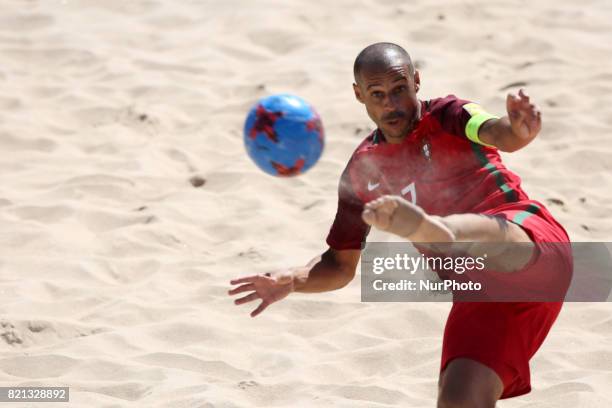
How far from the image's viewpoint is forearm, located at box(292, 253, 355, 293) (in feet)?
12.9

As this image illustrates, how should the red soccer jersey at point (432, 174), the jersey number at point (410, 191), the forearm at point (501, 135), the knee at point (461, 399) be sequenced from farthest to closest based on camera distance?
the jersey number at point (410, 191)
the red soccer jersey at point (432, 174)
the forearm at point (501, 135)
the knee at point (461, 399)

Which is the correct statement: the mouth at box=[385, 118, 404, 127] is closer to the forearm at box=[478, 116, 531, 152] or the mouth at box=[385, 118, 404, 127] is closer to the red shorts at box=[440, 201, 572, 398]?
the forearm at box=[478, 116, 531, 152]

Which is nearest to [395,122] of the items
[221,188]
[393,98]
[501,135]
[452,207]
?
[393,98]

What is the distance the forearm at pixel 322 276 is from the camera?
12.9 ft

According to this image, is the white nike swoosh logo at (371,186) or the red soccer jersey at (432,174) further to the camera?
the white nike swoosh logo at (371,186)

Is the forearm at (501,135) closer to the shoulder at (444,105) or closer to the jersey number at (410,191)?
the shoulder at (444,105)

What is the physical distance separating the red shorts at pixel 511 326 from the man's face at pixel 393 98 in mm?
458

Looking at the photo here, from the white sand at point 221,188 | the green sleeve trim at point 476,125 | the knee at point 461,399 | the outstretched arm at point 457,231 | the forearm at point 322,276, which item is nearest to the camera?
the outstretched arm at point 457,231

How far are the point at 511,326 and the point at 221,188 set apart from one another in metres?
3.39

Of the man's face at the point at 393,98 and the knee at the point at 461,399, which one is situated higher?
the man's face at the point at 393,98

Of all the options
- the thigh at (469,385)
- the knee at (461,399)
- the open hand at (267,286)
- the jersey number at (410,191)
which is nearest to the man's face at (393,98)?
the jersey number at (410,191)

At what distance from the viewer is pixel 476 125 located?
3559mm

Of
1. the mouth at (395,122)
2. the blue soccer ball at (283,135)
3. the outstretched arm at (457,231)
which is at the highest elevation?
the mouth at (395,122)

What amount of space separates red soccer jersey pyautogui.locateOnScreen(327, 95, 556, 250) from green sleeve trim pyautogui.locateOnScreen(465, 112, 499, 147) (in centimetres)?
4
